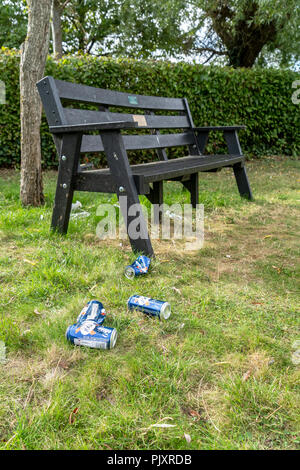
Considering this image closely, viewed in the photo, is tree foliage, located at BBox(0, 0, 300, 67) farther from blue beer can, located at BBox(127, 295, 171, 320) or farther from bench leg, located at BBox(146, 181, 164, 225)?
blue beer can, located at BBox(127, 295, 171, 320)

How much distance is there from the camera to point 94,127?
2.19 metres

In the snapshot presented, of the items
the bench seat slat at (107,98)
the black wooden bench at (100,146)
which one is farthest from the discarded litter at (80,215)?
the bench seat slat at (107,98)

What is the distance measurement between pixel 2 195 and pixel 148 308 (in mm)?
3042

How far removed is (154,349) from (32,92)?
9.80ft

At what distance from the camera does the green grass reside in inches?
43.9

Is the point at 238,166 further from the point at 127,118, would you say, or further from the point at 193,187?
the point at 127,118

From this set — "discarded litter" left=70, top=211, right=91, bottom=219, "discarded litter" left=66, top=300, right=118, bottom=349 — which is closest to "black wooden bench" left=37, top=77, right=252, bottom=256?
"discarded litter" left=70, top=211, right=91, bottom=219

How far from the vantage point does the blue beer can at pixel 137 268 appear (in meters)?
2.13

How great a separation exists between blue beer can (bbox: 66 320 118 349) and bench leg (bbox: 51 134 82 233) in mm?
1261

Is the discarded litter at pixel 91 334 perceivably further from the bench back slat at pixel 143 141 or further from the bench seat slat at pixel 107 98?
the bench seat slat at pixel 107 98

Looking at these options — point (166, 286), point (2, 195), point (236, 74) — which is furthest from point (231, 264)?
point (236, 74)

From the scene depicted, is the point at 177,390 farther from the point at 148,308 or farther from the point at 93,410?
the point at 148,308

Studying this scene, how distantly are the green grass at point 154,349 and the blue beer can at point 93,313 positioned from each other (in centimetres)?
6

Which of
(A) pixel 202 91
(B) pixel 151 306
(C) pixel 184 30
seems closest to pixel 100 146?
(B) pixel 151 306
